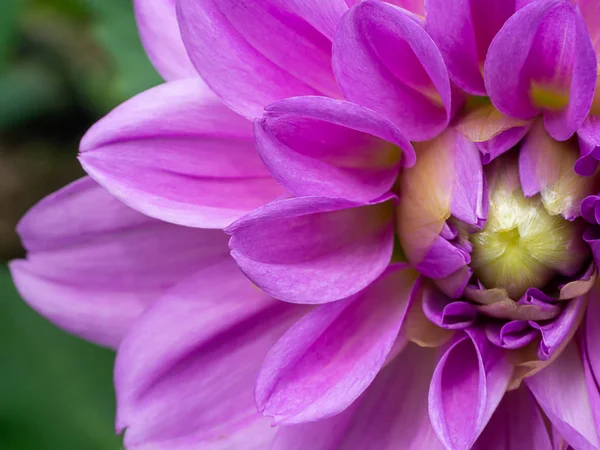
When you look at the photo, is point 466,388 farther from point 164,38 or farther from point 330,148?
point 164,38

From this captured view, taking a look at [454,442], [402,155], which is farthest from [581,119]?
[454,442]

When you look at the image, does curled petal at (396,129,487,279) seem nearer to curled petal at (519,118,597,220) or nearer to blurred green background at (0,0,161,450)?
curled petal at (519,118,597,220)

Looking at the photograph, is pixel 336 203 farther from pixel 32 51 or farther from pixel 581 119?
pixel 32 51

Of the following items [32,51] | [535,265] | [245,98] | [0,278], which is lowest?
[0,278]

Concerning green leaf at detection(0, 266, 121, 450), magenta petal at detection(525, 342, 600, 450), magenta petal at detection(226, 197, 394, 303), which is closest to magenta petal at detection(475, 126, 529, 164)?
magenta petal at detection(226, 197, 394, 303)

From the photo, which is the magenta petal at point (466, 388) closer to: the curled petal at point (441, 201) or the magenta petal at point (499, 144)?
the curled petal at point (441, 201)

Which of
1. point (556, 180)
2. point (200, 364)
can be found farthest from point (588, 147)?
point (200, 364)

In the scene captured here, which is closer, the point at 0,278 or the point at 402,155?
the point at 402,155
